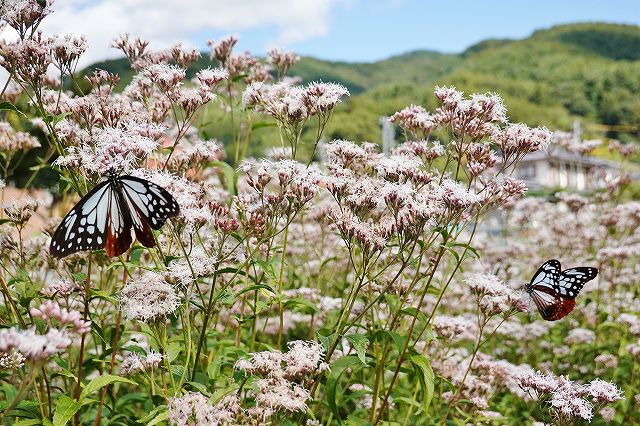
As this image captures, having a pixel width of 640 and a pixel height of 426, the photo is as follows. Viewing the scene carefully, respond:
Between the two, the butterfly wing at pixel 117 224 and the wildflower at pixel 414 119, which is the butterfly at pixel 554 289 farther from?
the butterfly wing at pixel 117 224

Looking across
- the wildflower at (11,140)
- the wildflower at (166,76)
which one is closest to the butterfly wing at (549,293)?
the wildflower at (166,76)

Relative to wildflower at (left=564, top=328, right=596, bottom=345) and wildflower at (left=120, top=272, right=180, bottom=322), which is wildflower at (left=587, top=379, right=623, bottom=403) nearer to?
wildflower at (left=120, top=272, right=180, bottom=322)

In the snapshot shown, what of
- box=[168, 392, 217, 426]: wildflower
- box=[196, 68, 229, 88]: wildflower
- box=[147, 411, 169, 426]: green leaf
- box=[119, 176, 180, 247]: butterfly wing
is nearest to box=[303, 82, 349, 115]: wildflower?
box=[196, 68, 229, 88]: wildflower

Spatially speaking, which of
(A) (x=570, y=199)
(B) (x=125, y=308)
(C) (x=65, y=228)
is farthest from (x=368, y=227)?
(A) (x=570, y=199)

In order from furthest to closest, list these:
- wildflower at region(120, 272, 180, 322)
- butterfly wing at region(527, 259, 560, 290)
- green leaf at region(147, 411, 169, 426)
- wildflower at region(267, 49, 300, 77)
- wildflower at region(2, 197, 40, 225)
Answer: wildflower at region(267, 49, 300, 77)
butterfly wing at region(527, 259, 560, 290)
wildflower at region(2, 197, 40, 225)
wildflower at region(120, 272, 180, 322)
green leaf at region(147, 411, 169, 426)

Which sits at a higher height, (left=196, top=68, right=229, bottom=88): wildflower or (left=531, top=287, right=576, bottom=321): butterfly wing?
(left=196, top=68, right=229, bottom=88): wildflower

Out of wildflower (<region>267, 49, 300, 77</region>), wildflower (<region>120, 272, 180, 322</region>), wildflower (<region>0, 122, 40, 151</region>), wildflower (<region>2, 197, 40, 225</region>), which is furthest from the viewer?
wildflower (<region>267, 49, 300, 77</region>)

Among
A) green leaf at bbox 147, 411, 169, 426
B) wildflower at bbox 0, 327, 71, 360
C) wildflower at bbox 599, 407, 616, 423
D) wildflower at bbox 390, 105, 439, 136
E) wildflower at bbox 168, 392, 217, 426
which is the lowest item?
wildflower at bbox 599, 407, 616, 423
